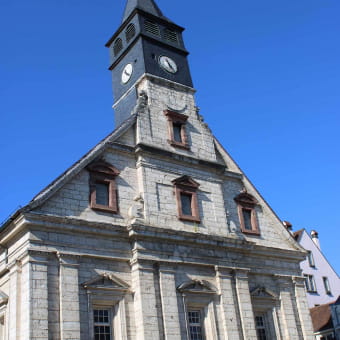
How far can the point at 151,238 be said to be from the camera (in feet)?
70.1

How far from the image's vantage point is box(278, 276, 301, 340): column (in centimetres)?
2455

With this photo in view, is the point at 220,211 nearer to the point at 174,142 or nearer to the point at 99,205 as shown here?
the point at 174,142

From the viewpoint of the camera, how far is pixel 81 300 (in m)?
18.9

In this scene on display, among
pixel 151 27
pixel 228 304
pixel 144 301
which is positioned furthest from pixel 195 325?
pixel 151 27

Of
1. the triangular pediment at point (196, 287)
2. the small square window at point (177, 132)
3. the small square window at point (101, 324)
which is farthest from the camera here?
the small square window at point (177, 132)

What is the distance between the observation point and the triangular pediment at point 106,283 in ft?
63.5

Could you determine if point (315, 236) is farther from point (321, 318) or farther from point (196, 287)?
point (196, 287)

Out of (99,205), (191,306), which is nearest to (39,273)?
(99,205)

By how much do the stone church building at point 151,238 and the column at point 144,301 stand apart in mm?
47

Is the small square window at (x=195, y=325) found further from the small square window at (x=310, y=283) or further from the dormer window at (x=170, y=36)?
the small square window at (x=310, y=283)

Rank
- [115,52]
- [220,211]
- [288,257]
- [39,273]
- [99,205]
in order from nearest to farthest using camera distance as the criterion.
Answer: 1. [39,273]
2. [99,205]
3. [220,211]
4. [288,257]
5. [115,52]

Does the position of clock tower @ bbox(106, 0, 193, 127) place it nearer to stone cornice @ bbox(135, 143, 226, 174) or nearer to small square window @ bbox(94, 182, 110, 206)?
stone cornice @ bbox(135, 143, 226, 174)

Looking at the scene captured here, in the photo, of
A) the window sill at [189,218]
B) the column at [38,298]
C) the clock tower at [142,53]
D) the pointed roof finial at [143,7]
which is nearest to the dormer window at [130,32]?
the clock tower at [142,53]

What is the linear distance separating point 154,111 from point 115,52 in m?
6.32
